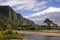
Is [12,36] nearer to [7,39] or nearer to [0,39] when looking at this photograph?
[7,39]

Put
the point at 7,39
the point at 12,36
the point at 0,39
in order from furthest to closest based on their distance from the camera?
the point at 12,36 < the point at 7,39 < the point at 0,39

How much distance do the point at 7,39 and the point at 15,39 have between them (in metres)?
2.00

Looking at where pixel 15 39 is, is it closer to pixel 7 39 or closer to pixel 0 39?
pixel 7 39

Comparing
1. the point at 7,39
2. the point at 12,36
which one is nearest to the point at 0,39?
the point at 7,39

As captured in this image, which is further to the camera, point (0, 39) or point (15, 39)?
point (15, 39)

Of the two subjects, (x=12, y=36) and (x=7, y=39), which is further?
(x=12, y=36)

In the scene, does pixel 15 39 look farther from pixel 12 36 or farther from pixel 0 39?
pixel 0 39

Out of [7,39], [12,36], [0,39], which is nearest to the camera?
[0,39]

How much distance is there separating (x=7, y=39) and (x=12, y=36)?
3416 millimetres

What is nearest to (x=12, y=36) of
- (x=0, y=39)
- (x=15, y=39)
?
(x=15, y=39)

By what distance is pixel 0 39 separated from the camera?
38.0m

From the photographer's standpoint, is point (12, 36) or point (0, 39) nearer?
point (0, 39)

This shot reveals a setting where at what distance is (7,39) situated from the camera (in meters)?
41.9

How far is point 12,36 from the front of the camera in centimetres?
4528
